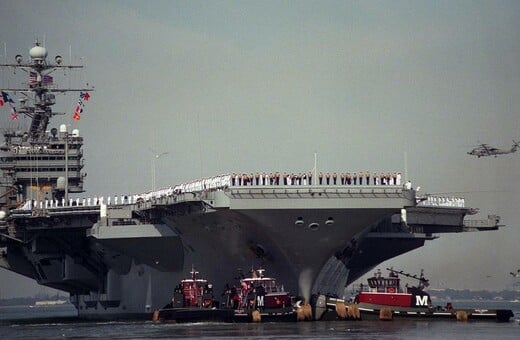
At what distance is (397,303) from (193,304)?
9.54 meters

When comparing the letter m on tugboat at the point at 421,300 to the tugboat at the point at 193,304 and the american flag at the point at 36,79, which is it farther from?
the american flag at the point at 36,79

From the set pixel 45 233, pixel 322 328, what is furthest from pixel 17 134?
pixel 322 328

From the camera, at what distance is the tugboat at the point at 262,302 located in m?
58.5

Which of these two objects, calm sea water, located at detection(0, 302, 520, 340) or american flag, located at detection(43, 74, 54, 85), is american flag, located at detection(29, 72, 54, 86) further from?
calm sea water, located at detection(0, 302, 520, 340)

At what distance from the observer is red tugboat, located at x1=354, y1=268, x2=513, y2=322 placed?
6038 centimetres

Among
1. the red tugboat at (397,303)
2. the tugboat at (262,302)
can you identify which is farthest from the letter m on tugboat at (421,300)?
the tugboat at (262,302)

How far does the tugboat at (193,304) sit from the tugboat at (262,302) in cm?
116

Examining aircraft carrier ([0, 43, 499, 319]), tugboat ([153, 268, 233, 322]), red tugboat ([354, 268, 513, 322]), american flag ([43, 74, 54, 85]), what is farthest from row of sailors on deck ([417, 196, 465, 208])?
american flag ([43, 74, 54, 85])

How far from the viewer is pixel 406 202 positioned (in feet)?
186

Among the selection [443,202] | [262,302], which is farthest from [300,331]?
[443,202]

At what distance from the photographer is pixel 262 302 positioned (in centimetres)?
5869

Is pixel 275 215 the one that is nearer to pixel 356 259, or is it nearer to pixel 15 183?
pixel 356 259

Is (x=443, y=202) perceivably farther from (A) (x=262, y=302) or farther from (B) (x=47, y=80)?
(B) (x=47, y=80)

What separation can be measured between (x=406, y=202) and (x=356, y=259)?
36.6 ft
